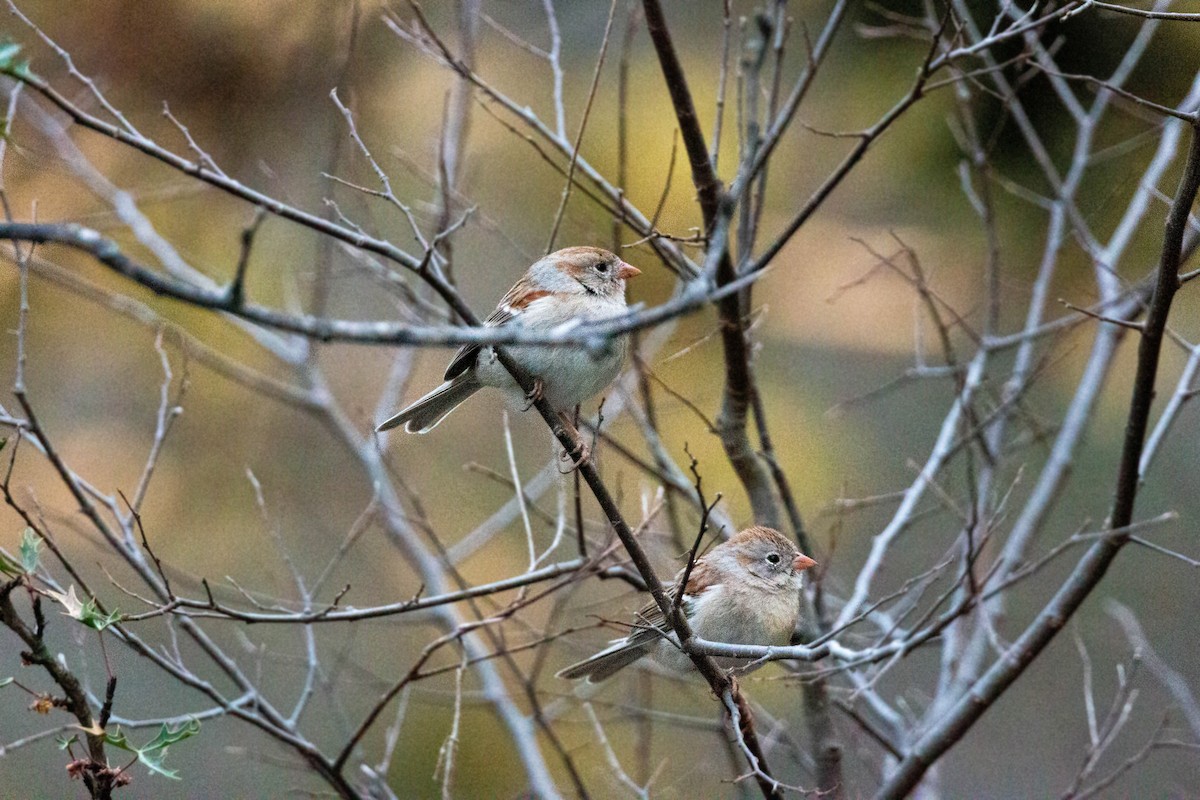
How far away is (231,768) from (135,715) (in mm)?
690

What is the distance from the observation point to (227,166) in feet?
25.5

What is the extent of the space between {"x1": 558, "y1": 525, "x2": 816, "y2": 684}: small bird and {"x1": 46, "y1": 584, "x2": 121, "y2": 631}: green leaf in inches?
68.9

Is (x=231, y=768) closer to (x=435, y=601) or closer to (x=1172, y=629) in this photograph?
(x=435, y=601)

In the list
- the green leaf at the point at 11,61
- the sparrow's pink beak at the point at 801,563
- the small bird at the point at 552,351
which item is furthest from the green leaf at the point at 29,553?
the sparrow's pink beak at the point at 801,563

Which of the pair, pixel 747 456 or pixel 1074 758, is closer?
pixel 747 456

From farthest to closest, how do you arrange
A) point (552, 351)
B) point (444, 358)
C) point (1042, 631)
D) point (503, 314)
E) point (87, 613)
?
point (444, 358)
point (503, 314)
point (1042, 631)
point (552, 351)
point (87, 613)

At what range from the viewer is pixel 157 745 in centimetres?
229

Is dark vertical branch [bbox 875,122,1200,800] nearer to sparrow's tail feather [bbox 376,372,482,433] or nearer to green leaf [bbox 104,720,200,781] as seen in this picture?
sparrow's tail feather [bbox 376,372,482,433]

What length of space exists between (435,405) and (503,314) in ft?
1.19

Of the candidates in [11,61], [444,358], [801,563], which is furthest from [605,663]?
[444,358]

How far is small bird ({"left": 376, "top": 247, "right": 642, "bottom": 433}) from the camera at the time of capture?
3445mm

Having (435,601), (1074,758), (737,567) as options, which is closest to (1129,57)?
(737,567)

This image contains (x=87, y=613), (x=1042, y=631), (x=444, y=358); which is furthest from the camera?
(x=444, y=358)

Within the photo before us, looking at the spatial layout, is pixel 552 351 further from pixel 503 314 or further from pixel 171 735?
pixel 171 735
